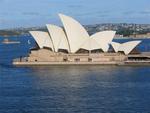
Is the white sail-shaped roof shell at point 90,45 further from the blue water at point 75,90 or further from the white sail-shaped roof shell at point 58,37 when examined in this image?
the blue water at point 75,90

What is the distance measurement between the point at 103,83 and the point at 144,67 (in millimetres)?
13212

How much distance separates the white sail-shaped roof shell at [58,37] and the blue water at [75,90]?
192 inches

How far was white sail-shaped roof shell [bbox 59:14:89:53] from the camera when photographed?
171 ft

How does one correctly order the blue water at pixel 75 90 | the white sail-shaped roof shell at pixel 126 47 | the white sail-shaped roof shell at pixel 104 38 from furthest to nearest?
1. the white sail-shaped roof shell at pixel 126 47
2. the white sail-shaped roof shell at pixel 104 38
3. the blue water at pixel 75 90

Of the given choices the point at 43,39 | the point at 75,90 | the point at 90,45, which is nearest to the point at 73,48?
the point at 90,45

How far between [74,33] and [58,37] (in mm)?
1479

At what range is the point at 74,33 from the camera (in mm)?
52844

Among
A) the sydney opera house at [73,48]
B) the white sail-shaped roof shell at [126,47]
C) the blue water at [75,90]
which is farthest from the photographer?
the white sail-shaped roof shell at [126,47]

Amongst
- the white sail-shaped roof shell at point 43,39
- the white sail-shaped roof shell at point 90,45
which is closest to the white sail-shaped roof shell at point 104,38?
the white sail-shaped roof shell at point 90,45

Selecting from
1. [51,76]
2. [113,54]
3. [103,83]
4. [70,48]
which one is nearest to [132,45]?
[113,54]

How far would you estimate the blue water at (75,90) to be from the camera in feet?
88.2

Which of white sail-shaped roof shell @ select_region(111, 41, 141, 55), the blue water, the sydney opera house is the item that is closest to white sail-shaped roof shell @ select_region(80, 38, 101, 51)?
the sydney opera house

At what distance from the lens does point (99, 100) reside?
29062mm

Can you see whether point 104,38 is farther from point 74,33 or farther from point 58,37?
point 58,37
